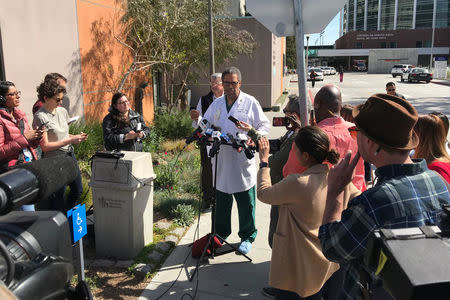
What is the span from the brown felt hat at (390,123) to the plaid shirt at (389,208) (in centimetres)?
10

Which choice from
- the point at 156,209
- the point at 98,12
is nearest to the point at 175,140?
the point at 98,12

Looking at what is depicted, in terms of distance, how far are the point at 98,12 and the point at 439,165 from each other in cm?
781

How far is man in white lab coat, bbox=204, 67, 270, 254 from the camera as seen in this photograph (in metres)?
4.07

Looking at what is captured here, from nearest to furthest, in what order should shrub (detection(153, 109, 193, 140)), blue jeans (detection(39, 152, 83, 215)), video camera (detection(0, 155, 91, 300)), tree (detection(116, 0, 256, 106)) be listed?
video camera (detection(0, 155, 91, 300)), blue jeans (detection(39, 152, 83, 215)), tree (detection(116, 0, 256, 106)), shrub (detection(153, 109, 193, 140))

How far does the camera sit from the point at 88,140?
6.91 m

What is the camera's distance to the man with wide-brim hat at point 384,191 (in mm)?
1498

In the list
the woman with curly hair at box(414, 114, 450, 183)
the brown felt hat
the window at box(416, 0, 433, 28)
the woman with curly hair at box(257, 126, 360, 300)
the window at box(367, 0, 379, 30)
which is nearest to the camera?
the brown felt hat

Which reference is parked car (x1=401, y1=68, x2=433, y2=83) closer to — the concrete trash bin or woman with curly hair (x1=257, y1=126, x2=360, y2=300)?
the concrete trash bin

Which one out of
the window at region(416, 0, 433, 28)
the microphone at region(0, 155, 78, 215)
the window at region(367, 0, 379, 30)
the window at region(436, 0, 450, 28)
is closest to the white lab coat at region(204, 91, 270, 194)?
the microphone at region(0, 155, 78, 215)

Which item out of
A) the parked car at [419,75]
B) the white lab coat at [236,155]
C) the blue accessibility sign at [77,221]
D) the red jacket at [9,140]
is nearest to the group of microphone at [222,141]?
the white lab coat at [236,155]

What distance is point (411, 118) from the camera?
160 cm

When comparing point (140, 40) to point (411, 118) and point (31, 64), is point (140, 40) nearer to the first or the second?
point (31, 64)

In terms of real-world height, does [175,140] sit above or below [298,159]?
below

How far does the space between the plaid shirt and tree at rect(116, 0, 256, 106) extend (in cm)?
796
